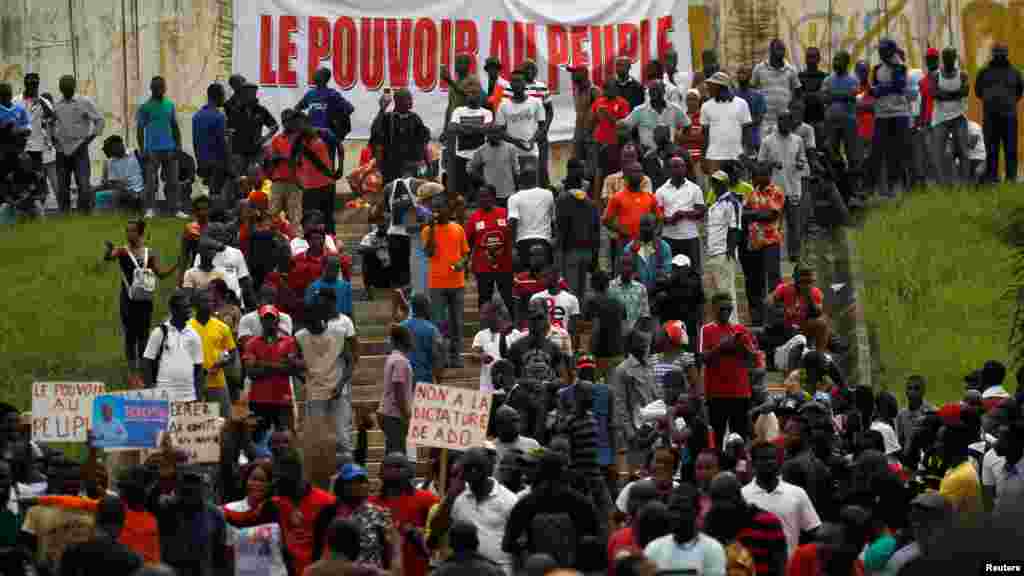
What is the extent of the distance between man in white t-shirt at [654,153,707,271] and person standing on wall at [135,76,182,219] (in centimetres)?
649

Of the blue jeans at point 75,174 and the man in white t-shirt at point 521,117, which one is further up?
the man in white t-shirt at point 521,117

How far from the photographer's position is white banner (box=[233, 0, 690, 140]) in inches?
1222

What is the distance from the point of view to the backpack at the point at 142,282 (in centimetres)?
2394

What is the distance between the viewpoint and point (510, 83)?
2733cm

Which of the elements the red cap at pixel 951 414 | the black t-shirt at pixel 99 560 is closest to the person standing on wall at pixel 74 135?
the red cap at pixel 951 414

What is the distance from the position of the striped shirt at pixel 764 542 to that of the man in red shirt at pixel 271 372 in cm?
679

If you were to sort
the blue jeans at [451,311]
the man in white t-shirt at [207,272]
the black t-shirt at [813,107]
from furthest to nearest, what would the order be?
the black t-shirt at [813,107] < the blue jeans at [451,311] < the man in white t-shirt at [207,272]

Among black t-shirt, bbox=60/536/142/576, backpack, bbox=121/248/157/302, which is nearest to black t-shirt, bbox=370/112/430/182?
backpack, bbox=121/248/157/302

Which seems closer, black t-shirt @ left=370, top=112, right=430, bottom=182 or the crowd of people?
the crowd of people

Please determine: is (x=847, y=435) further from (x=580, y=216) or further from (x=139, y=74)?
(x=139, y=74)

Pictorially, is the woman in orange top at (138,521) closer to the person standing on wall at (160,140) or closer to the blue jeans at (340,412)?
the blue jeans at (340,412)

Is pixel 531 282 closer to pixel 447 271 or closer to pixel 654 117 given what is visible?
pixel 447 271

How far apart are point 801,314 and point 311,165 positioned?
4786 mm

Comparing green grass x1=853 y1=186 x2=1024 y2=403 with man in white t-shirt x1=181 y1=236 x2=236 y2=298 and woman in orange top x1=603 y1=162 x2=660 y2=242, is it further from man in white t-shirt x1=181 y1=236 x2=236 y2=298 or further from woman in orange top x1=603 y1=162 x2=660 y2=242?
man in white t-shirt x1=181 y1=236 x2=236 y2=298
